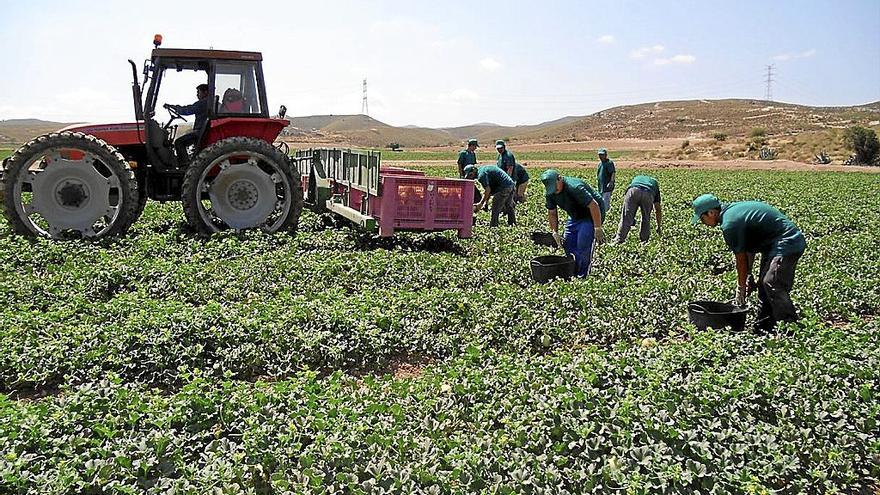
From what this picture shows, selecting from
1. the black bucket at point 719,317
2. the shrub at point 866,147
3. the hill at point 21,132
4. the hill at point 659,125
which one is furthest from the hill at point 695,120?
the black bucket at point 719,317

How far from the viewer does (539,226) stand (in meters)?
12.9

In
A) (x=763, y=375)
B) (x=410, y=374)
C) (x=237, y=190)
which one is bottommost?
(x=410, y=374)

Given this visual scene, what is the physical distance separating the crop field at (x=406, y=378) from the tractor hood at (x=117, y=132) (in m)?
1.65

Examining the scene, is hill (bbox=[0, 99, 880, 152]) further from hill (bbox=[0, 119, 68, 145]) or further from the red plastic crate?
the red plastic crate

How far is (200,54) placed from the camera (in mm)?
9703

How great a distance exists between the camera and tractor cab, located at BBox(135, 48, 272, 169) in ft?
31.7

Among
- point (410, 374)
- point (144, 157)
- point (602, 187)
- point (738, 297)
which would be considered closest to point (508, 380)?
point (410, 374)

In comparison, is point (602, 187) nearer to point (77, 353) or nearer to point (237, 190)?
point (237, 190)

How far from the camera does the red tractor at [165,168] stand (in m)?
9.20

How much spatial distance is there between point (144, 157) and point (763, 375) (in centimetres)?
873

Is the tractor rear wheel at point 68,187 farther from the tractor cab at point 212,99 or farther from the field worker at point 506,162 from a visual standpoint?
the field worker at point 506,162

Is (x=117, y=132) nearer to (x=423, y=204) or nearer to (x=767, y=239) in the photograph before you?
(x=423, y=204)

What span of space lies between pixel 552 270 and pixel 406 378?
3.45 m

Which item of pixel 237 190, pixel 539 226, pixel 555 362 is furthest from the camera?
pixel 539 226
